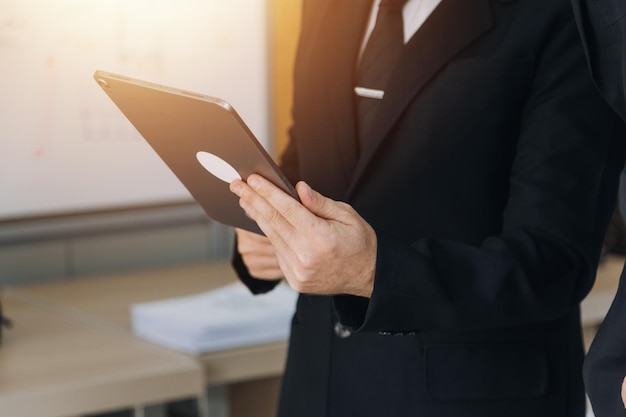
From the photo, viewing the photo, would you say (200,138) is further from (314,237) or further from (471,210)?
(471,210)

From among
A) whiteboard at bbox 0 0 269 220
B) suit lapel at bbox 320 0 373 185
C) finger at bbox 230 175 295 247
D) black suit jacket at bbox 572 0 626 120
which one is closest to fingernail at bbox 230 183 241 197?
finger at bbox 230 175 295 247

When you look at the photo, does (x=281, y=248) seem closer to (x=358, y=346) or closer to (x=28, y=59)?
(x=358, y=346)

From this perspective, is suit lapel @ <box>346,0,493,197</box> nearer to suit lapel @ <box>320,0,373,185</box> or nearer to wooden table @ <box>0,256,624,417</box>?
suit lapel @ <box>320,0,373,185</box>

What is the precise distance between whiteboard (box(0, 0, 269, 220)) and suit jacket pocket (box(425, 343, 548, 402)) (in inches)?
49.7

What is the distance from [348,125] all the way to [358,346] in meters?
0.26

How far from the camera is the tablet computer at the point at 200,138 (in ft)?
3.10

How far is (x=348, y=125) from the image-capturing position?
123 centimetres

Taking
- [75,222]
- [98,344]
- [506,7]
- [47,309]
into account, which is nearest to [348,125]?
[506,7]

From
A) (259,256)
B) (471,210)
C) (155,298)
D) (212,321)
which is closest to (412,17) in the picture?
(471,210)

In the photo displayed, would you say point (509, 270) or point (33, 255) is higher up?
point (509, 270)

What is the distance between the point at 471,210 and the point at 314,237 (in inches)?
10.6

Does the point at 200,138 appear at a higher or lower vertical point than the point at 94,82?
higher

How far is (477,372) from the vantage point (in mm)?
1172

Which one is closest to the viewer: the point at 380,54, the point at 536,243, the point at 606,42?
the point at 606,42
